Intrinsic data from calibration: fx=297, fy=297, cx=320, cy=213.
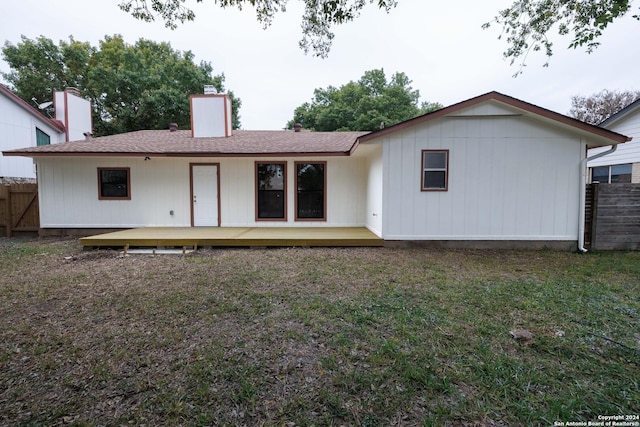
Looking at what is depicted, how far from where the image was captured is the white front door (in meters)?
8.73

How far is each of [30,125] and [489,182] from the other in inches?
680

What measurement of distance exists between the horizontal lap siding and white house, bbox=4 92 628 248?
1.79ft

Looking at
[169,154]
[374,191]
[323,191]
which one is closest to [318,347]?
[374,191]

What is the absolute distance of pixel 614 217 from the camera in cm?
663

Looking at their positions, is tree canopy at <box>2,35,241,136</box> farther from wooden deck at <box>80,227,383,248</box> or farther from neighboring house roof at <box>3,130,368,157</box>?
wooden deck at <box>80,227,383,248</box>

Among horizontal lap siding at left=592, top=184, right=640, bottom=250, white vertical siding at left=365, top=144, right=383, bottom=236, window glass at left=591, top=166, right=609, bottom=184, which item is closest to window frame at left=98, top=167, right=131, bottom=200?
white vertical siding at left=365, top=144, right=383, bottom=236

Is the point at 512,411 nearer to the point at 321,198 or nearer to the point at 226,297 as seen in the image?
the point at 226,297

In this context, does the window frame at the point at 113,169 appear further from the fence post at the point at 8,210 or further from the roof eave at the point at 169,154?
the fence post at the point at 8,210

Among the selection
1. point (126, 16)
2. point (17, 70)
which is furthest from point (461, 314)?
point (17, 70)

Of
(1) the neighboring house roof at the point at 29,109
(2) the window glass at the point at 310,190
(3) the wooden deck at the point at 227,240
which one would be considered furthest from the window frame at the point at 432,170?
(1) the neighboring house roof at the point at 29,109

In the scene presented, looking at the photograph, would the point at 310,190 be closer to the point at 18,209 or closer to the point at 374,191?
the point at 374,191

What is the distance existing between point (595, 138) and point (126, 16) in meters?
9.33

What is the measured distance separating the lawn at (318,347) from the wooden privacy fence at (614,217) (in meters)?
1.81

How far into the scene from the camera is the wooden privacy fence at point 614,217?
653 cm
